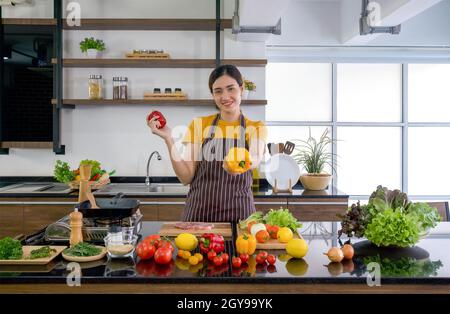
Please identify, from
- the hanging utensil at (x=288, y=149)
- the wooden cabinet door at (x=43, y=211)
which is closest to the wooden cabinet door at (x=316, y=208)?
the hanging utensil at (x=288, y=149)

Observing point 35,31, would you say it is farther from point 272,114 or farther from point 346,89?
point 346,89

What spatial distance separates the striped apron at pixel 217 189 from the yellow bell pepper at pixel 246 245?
83 cm

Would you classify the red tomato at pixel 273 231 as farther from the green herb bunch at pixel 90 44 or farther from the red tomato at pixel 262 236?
the green herb bunch at pixel 90 44

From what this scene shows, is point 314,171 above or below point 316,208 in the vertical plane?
above

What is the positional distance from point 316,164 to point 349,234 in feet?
8.64

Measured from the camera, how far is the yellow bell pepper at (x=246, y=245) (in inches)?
83.7

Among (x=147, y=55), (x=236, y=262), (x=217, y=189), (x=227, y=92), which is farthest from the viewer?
(x=147, y=55)

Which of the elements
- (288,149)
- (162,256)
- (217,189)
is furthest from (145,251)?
(288,149)

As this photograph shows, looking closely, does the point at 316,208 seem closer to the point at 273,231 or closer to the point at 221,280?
the point at 273,231

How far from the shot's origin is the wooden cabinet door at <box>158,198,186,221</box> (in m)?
4.46

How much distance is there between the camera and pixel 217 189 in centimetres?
308

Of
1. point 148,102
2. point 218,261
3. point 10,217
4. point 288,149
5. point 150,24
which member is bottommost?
point 10,217

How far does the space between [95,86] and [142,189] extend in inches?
46.2

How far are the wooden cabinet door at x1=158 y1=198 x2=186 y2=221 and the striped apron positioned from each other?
1.33m
